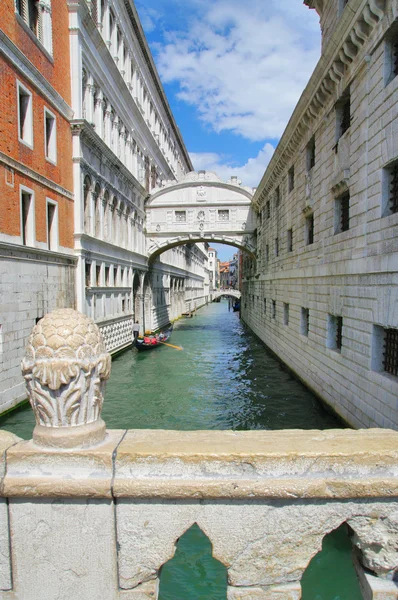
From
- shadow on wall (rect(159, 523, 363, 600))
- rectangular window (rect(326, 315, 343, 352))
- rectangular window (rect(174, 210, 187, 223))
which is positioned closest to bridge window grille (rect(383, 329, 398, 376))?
rectangular window (rect(326, 315, 343, 352))

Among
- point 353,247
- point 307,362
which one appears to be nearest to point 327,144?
point 353,247

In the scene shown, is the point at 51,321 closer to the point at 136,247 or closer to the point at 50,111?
the point at 50,111

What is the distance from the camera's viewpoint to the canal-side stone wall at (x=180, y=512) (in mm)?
2100

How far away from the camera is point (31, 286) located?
31.8ft

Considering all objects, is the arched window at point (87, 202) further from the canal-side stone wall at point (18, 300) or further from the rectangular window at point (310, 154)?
the rectangular window at point (310, 154)

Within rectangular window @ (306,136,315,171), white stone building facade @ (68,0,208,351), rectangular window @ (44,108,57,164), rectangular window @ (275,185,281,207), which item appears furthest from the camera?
rectangular window @ (275,185,281,207)

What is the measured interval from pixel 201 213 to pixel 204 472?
2009 centimetres

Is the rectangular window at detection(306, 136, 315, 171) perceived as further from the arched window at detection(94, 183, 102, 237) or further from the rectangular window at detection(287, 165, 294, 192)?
the arched window at detection(94, 183, 102, 237)

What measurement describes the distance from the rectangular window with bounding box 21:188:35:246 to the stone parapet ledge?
853 cm

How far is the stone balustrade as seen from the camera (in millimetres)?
2102

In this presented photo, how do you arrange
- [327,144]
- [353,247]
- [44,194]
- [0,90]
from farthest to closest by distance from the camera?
[44,194]
[327,144]
[0,90]
[353,247]

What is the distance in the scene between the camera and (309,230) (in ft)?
36.9

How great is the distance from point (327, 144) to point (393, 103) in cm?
338

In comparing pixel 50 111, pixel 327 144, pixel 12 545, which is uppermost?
pixel 50 111
